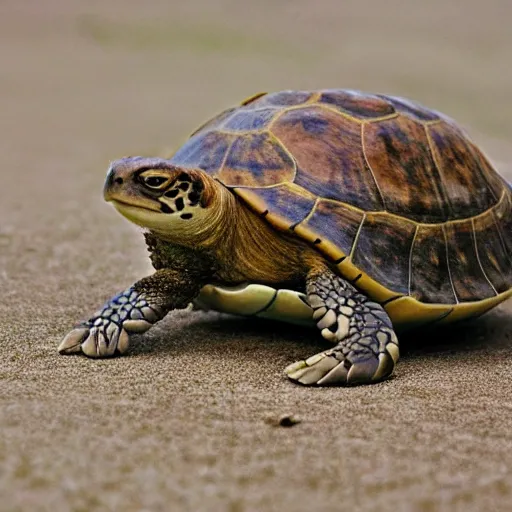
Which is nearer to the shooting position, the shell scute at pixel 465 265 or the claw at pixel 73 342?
the claw at pixel 73 342

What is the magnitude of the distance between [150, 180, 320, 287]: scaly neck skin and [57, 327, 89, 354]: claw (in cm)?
48

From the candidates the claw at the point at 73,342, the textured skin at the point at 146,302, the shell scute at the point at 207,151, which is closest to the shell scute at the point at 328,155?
the shell scute at the point at 207,151

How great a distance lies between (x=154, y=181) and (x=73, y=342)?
0.71m

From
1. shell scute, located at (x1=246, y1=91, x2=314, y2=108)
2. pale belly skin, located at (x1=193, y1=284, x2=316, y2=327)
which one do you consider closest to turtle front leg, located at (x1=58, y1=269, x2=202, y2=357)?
pale belly skin, located at (x1=193, y1=284, x2=316, y2=327)

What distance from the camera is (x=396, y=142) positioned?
3.46 meters

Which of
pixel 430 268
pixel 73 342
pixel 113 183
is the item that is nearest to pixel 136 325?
pixel 73 342

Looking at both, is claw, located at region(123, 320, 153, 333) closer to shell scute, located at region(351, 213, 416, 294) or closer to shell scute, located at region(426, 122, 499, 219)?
shell scute, located at region(351, 213, 416, 294)

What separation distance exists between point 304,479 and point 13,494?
662 millimetres

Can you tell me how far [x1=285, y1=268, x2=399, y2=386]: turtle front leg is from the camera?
9.14ft

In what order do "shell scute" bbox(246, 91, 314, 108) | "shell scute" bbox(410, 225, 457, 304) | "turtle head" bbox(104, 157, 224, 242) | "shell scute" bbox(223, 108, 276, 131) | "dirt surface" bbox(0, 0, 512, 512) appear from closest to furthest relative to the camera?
"dirt surface" bbox(0, 0, 512, 512) → "turtle head" bbox(104, 157, 224, 242) → "shell scute" bbox(410, 225, 457, 304) → "shell scute" bbox(223, 108, 276, 131) → "shell scute" bbox(246, 91, 314, 108)

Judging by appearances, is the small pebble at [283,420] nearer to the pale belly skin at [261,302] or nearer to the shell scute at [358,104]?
the pale belly skin at [261,302]

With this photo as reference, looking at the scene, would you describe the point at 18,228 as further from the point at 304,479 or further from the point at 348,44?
the point at 348,44

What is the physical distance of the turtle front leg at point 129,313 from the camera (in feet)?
9.98

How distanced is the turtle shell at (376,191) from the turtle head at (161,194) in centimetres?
22
